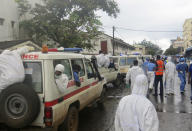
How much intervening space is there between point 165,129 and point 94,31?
13860 mm

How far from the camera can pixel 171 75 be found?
9.53 m

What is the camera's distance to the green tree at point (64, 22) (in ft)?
58.7

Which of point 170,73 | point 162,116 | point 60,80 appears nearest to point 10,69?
point 60,80

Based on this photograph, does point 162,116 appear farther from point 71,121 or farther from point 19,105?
point 19,105

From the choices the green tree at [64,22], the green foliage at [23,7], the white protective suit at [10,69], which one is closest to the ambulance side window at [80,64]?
the white protective suit at [10,69]

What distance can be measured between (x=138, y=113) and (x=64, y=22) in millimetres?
16397

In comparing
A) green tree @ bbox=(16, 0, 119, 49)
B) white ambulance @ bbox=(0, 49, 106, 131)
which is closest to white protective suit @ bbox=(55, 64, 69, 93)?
white ambulance @ bbox=(0, 49, 106, 131)

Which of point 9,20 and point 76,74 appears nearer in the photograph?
point 76,74

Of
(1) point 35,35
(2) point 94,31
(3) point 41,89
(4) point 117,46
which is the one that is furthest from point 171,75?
(4) point 117,46

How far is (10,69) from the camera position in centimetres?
379

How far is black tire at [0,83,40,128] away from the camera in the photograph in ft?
11.4

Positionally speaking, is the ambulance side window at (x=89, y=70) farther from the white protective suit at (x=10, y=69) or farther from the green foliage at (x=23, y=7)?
the green foliage at (x=23, y=7)

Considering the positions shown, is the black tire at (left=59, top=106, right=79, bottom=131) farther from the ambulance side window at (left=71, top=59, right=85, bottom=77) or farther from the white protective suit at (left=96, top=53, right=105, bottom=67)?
the white protective suit at (left=96, top=53, right=105, bottom=67)

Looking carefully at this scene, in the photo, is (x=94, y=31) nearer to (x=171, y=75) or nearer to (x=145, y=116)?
(x=171, y=75)
